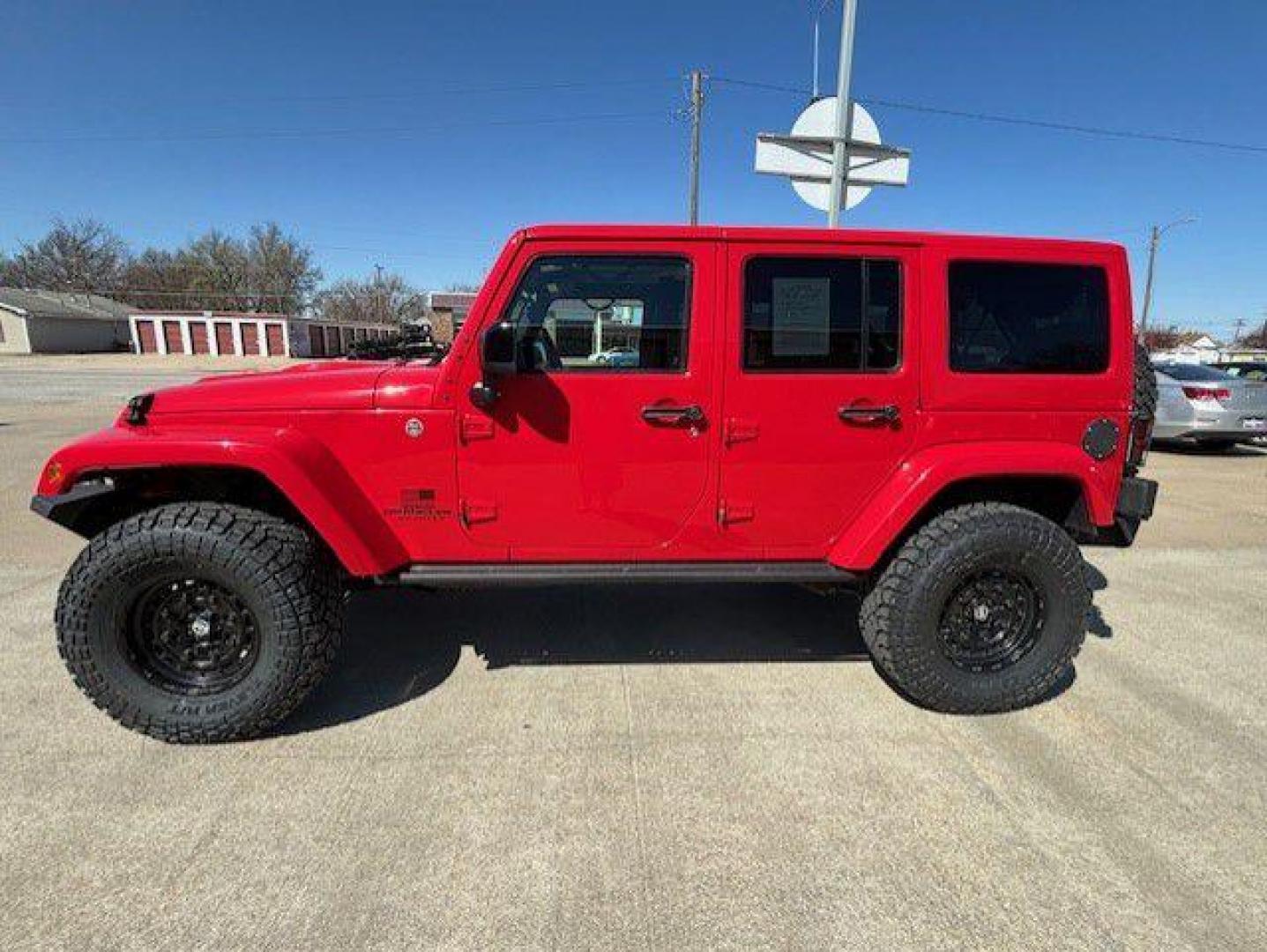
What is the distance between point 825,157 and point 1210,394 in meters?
7.85

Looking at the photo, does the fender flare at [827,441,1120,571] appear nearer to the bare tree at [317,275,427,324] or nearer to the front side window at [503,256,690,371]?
the front side window at [503,256,690,371]

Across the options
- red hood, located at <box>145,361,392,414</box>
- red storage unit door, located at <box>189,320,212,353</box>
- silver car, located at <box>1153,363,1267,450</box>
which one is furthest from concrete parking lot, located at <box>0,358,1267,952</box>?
red storage unit door, located at <box>189,320,212,353</box>

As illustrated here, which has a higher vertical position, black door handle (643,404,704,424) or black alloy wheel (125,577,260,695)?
black door handle (643,404,704,424)

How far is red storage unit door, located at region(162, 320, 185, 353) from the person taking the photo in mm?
52469

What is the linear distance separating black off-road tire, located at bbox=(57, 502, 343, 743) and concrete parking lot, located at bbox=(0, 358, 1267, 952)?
0.14 metres

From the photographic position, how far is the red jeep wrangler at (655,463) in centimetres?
265

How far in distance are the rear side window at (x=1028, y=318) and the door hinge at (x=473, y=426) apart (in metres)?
1.87

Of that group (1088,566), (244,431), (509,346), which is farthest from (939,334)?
(1088,566)

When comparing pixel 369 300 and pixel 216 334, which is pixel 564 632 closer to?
pixel 216 334

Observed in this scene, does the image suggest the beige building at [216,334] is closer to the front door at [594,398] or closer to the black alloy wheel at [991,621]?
the front door at [594,398]

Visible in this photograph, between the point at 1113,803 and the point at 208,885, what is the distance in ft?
9.39

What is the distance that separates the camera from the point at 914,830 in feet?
7.40

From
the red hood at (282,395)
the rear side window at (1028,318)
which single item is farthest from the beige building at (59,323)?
the rear side window at (1028,318)

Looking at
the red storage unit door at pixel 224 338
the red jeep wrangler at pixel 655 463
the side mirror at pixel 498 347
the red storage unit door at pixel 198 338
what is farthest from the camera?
the red storage unit door at pixel 224 338
